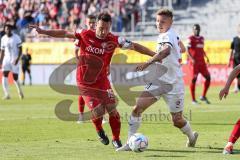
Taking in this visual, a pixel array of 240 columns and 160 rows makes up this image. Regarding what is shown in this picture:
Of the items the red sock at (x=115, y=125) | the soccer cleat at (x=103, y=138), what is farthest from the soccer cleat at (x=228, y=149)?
the soccer cleat at (x=103, y=138)

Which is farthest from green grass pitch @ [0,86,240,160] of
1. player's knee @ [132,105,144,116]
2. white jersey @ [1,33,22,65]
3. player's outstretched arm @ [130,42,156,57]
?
white jersey @ [1,33,22,65]

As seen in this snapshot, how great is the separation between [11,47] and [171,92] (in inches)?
598

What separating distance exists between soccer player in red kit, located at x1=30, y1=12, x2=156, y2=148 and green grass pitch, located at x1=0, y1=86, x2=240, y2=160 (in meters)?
0.51

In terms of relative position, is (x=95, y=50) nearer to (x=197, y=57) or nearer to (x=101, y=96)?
(x=101, y=96)

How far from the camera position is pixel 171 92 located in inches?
481

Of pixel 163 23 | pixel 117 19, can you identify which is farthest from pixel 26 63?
pixel 163 23

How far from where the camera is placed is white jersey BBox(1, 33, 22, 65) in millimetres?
26516

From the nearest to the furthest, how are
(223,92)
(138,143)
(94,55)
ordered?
(223,92)
(138,143)
(94,55)

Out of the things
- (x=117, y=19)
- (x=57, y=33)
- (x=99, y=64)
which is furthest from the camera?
(x=117, y=19)

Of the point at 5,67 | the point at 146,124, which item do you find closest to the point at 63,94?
the point at 5,67

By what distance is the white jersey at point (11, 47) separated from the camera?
2652 centimetres

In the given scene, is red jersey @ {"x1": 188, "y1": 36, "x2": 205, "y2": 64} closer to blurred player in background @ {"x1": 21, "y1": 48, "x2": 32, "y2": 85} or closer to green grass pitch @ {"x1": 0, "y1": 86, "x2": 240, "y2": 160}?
green grass pitch @ {"x1": 0, "y1": 86, "x2": 240, "y2": 160}

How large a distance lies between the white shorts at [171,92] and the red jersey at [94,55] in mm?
912

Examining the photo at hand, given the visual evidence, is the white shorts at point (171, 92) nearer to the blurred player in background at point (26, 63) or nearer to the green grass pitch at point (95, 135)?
the green grass pitch at point (95, 135)
